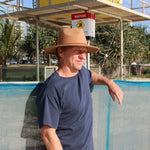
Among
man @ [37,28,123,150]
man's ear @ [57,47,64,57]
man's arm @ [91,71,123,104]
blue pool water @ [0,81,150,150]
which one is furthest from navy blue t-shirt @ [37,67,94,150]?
blue pool water @ [0,81,150,150]

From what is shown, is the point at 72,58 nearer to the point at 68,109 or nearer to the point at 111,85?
the point at 68,109

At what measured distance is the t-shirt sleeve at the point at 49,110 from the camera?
1.79 m

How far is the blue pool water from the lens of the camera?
2.33 metres

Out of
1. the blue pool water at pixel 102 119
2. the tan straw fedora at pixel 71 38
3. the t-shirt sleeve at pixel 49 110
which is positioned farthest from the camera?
the blue pool water at pixel 102 119

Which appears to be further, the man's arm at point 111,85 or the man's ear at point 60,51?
the man's arm at point 111,85

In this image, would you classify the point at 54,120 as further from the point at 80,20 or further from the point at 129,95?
the point at 80,20

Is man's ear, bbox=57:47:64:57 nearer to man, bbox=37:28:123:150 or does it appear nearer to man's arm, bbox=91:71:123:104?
man, bbox=37:28:123:150

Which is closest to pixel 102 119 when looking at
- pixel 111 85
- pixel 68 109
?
pixel 111 85

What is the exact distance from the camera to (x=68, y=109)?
6.20 feet

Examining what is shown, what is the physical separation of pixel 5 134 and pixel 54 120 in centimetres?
75

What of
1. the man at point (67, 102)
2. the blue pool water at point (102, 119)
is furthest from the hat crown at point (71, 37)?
the blue pool water at point (102, 119)

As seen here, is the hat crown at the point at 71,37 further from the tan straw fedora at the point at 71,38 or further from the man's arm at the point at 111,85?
the man's arm at the point at 111,85

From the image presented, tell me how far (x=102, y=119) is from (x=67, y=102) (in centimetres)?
120

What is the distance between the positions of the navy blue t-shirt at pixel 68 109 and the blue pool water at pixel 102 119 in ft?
1.66
